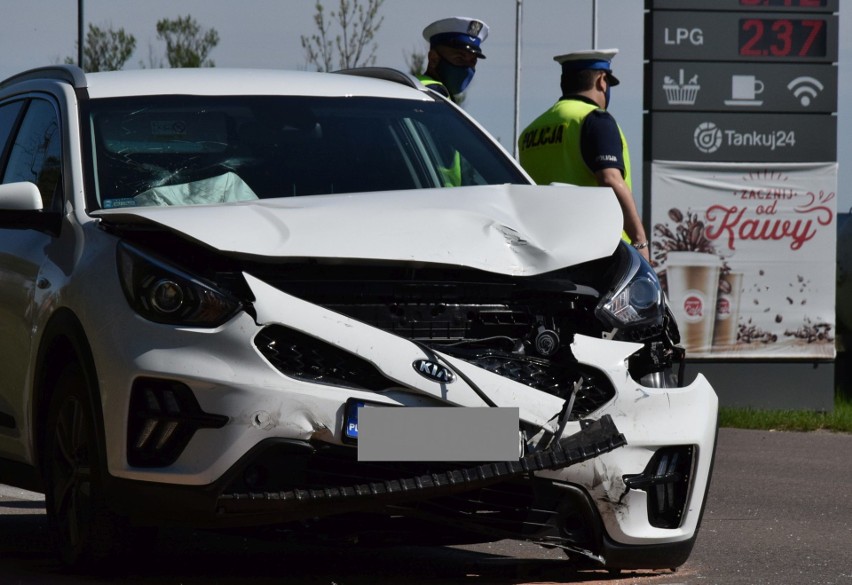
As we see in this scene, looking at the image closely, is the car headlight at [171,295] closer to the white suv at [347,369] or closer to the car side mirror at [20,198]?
the white suv at [347,369]

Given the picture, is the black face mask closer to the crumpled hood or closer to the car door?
the car door

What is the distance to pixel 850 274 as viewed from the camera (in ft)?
60.7

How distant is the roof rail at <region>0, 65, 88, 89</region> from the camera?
604 cm

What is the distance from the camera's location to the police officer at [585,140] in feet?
26.8

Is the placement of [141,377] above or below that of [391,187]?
below

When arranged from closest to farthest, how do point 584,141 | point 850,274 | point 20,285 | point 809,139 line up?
point 20,285 < point 584,141 < point 809,139 < point 850,274

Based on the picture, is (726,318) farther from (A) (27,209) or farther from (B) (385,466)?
(B) (385,466)

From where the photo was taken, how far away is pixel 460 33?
884 centimetres

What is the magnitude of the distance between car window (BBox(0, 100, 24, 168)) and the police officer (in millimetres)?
2875

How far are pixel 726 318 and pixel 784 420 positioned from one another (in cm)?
155

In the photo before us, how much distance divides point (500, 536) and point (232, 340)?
97cm

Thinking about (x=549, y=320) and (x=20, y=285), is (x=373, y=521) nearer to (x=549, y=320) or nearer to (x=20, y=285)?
(x=549, y=320)

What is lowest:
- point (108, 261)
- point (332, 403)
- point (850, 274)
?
point (850, 274)

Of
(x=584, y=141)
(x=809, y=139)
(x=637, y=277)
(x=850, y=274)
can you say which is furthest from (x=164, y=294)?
(x=850, y=274)
